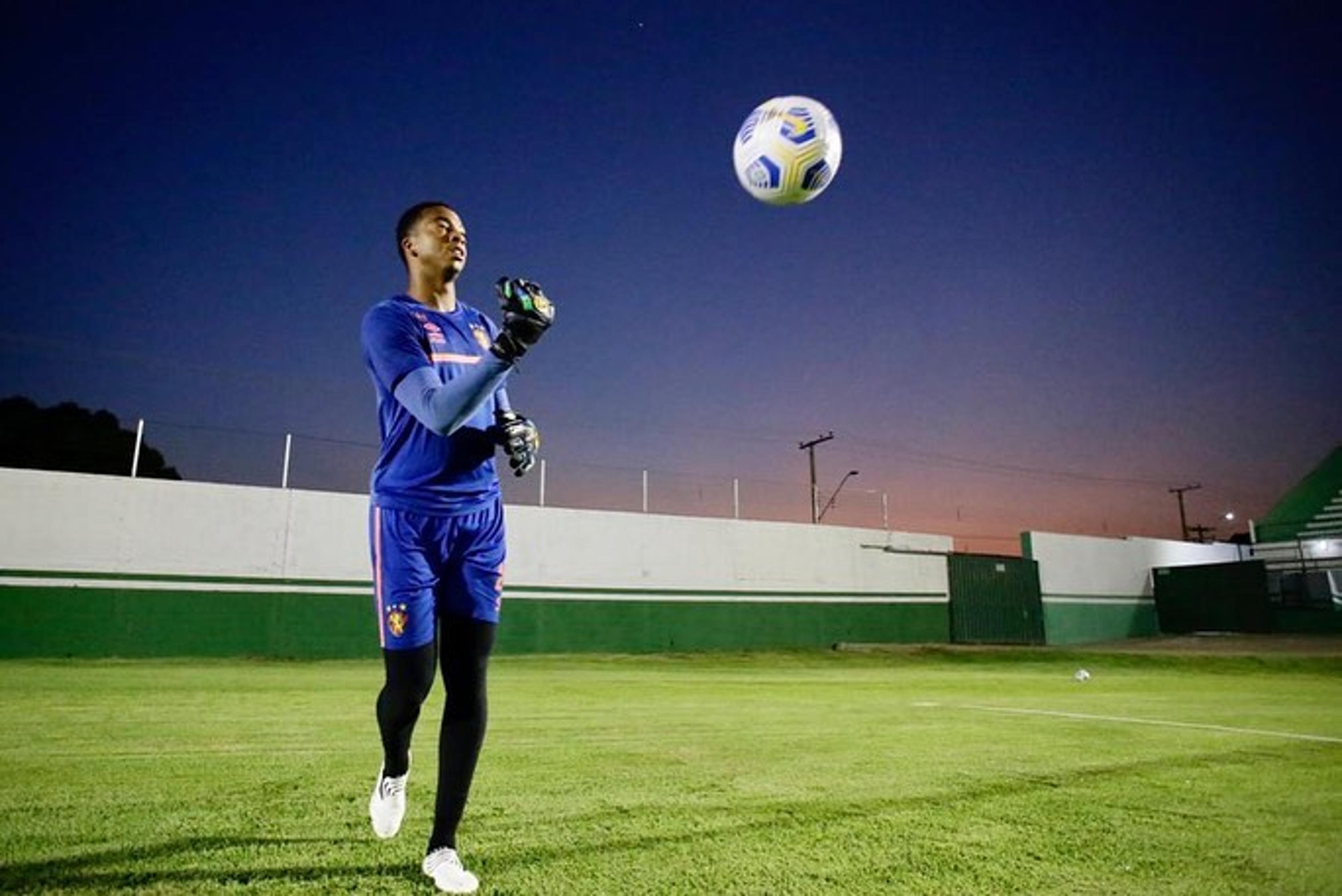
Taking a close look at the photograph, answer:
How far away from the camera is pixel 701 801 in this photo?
346cm

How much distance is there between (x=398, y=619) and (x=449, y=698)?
33 cm

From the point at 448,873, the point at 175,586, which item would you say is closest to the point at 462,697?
the point at 448,873

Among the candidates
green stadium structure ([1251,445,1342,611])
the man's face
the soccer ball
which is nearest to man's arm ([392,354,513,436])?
the man's face

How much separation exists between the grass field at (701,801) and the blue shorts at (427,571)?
77 cm

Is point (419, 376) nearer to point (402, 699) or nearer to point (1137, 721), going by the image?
point (402, 699)

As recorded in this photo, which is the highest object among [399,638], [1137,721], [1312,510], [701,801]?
[1312,510]

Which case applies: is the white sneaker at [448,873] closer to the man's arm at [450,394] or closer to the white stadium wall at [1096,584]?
the man's arm at [450,394]

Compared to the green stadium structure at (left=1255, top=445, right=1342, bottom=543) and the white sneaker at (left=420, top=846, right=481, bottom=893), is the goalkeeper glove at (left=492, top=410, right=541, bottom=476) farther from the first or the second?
the green stadium structure at (left=1255, top=445, right=1342, bottom=543)

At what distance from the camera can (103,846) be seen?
8.65 ft

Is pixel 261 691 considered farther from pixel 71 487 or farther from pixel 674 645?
pixel 674 645

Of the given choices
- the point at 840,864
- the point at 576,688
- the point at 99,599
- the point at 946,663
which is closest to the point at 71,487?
the point at 99,599

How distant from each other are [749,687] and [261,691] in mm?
6600

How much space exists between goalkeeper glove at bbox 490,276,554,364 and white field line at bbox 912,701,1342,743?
621cm

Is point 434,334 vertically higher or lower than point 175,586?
higher
